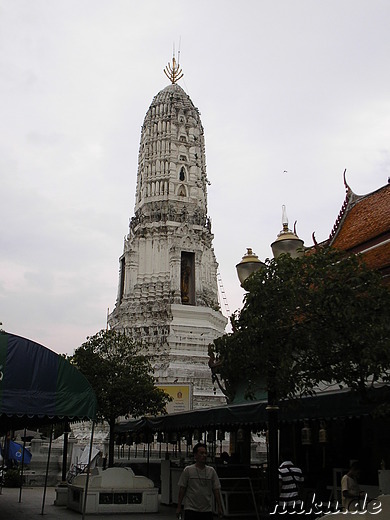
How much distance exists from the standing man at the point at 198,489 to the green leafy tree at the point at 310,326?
2.99m

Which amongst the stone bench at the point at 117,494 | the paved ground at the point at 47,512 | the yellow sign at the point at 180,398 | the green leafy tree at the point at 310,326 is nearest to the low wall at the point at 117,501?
the stone bench at the point at 117,494

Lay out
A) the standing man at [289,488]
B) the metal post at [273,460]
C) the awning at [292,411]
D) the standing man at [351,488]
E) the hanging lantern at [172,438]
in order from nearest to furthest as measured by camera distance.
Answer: the standing man at [351,488], the metal post at [273,460], the standing man at [289,488], the awning at [292,411], the hanging lantern at [172,438]

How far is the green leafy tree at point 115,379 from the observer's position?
1072 inches

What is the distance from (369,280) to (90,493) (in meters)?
10.0

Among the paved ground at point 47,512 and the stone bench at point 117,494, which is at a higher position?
the stone bench at point 117,494

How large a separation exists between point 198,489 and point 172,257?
47025 mm

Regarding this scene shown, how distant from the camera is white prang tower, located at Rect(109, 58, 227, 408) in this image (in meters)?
51.3

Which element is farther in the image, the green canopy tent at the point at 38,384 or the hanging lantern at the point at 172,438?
the hanging lantern at the point at 172,438

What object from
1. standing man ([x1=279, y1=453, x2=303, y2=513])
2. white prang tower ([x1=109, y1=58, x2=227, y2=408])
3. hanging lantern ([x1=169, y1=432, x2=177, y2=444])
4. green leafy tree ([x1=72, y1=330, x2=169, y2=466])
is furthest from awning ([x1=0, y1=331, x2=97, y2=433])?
white prang tower ([x1=109, y1=58, x2=227, y2=408])

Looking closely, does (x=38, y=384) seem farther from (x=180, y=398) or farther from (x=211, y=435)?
(x=180, y=398)

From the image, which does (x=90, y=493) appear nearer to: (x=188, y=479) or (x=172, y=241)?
(x=188, y=479)

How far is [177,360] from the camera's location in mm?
50094

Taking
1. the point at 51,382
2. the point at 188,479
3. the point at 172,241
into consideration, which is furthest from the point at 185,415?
the point at 172,241

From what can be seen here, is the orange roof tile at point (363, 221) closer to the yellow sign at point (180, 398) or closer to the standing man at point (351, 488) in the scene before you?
the standing man at point (351, 488)
